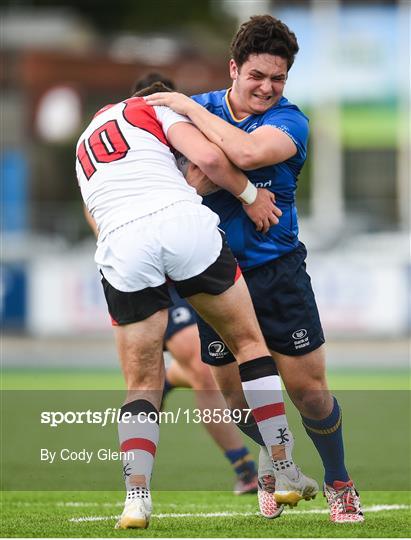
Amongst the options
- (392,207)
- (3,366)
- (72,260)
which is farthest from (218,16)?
(3,366)

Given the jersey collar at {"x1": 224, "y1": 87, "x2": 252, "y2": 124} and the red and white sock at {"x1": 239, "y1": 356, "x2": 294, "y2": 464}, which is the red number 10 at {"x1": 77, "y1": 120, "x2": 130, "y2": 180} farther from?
the red and white sock at {"x1": 239, "y1": 356, "x2": 294, "y2": 464}

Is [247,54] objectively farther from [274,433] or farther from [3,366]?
[3,366]

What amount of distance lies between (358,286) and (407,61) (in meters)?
6.54

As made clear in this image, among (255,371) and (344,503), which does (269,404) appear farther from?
(344,503)

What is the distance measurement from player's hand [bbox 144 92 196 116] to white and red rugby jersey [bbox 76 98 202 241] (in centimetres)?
3

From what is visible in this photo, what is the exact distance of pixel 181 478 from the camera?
7.75 m

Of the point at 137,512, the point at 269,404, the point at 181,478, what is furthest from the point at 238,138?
the point at 181,478

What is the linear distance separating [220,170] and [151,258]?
0.52m

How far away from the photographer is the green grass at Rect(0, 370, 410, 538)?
559 centimetres

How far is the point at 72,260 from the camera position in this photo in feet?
66.5

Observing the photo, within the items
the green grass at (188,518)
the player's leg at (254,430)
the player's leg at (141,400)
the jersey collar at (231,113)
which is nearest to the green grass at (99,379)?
the green grass at (188,518)

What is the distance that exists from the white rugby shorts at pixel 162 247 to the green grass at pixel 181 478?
3.56ft

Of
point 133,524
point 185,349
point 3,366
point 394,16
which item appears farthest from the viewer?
point 394,16

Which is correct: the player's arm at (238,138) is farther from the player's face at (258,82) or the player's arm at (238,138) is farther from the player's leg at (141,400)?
the player's leg at (141,400)
